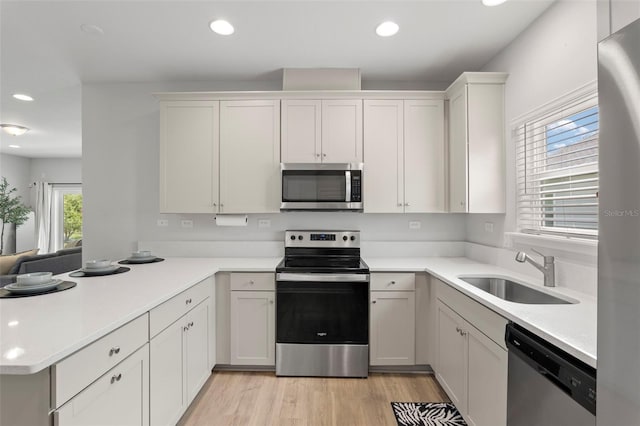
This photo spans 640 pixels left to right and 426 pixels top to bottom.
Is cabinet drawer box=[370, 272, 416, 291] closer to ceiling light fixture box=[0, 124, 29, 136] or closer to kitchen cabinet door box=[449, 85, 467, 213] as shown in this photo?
kitchen cabinet door box=[449, 85, 467, 213]

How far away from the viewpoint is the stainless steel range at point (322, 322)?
2297mm

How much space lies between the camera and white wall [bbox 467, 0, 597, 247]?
1603mm

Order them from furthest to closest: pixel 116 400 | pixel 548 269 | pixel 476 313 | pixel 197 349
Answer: pixel 197 349
pixel 548 269
pixel 476 313
pixel 116 400

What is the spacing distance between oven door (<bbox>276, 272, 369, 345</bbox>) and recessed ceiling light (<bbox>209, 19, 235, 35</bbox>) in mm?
1789

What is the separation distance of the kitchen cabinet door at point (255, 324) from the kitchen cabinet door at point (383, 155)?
46.2 inches

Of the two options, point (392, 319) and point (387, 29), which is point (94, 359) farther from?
point (387, 29)

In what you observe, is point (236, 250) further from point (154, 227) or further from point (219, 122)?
point (219, 122)

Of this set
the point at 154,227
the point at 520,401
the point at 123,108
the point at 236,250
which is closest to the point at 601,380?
the point at 520,401

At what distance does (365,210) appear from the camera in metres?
2.62

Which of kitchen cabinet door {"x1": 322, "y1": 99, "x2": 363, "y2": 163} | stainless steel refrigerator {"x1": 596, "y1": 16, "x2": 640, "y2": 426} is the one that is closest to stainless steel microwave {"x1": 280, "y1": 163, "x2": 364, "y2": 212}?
kitchen cabinet door {"x1": 322, "y1": 99, "x2": 363, "y2": 163}

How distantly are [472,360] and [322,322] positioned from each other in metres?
1.05

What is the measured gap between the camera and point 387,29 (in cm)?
206

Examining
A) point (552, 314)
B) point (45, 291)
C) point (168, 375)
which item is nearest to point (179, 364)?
point (168, 375)

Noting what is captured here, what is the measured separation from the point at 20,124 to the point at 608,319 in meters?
6.15
